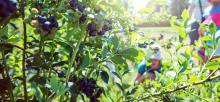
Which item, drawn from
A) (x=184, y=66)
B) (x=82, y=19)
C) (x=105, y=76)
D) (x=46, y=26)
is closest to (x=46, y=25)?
(x=46, y=26)

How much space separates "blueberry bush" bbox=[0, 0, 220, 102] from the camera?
1.00 meters

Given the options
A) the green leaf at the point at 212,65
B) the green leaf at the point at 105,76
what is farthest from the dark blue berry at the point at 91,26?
the green leaf at the point at 212,65

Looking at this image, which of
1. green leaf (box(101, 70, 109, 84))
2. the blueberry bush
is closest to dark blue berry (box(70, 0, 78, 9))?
the blueberry bush

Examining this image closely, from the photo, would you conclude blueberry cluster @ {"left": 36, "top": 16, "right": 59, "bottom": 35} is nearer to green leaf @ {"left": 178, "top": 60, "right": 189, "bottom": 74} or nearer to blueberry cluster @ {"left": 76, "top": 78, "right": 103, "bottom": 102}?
blueberry cluster @ {"left": 76, "top": 78, "right": 103, "bottom": 102}

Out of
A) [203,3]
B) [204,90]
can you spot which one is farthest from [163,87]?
[203,3]

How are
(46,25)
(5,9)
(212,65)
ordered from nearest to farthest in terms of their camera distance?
(5,9) < (46,25) < (212,65)

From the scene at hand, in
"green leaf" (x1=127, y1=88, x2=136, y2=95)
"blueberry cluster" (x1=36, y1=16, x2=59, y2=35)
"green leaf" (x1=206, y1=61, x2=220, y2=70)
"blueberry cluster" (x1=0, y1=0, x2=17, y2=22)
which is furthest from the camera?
"green leaf" (x1=127, y1=88, x2=136, y2=95)

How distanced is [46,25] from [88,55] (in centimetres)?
17

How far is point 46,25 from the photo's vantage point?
94 centimetres

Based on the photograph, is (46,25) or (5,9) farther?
(46,25)

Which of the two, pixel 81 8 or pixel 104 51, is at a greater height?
pixel 81 8

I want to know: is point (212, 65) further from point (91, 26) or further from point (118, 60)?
point (91, 26)

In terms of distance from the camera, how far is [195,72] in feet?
4.32

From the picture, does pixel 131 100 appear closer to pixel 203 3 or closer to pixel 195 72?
pixel 195 72
